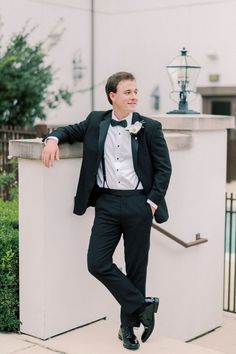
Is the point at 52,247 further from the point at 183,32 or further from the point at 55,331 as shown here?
the point at 183,32

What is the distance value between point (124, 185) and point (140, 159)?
20 cm

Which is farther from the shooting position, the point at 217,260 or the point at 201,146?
the point at 217,260

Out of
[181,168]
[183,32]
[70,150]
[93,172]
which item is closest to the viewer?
[93,172]

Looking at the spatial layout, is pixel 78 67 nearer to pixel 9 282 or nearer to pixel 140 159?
pixel 9 282

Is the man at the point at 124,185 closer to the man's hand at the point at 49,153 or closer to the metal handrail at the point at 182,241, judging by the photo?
the man's hand at the point at 49,153

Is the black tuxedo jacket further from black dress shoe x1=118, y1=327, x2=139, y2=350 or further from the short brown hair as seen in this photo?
black dress shoe x1=118, y1=327, x2=139, y2=350

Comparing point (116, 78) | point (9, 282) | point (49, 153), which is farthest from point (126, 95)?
point (9, 282)

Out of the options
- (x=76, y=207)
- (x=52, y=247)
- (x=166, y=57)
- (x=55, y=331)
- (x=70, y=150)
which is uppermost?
(x=166, y=57)

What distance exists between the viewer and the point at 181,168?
6.59 meters

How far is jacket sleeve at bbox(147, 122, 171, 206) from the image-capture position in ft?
14.6

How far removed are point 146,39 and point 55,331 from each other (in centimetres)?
1502

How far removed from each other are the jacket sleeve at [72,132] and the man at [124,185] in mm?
89

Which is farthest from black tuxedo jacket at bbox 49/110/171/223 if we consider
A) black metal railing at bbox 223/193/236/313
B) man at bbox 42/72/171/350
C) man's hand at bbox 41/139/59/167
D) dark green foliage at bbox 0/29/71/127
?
dark green foliage at bbox 0/29/71/127

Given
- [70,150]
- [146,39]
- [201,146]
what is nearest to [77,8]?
→ [146,39]
